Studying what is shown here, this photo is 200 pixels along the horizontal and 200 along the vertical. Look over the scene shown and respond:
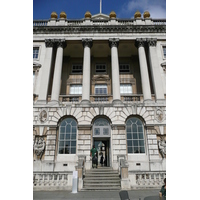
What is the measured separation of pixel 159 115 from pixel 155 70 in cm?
538

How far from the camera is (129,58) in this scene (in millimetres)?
22609

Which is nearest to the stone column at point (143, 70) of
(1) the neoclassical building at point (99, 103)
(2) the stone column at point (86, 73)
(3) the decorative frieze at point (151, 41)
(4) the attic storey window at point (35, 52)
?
(1) the neoclassical building at point (99, 103)

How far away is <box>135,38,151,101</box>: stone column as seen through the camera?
17.3 meters

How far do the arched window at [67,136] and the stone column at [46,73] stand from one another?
3295mm

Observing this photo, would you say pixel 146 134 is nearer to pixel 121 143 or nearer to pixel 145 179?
pixel 121 143

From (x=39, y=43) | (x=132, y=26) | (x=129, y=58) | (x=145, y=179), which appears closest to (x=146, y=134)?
(x=145, y=179)

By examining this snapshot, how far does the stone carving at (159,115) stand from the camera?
1606 centimetres

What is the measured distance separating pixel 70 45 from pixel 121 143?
1368 cm

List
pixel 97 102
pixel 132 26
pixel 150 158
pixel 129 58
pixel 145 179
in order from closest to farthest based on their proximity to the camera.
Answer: pixel 145 179, pixel 150 158, pixel 97 102, pixel 132 26, pixel 129 58

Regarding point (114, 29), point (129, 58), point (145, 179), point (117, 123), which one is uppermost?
point (114, 29)

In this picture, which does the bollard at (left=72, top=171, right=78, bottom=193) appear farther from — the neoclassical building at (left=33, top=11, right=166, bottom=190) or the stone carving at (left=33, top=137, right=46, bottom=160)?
the stone carving at (left=33, top=137, right=46, bottom=160)

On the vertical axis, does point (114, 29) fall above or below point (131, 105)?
above

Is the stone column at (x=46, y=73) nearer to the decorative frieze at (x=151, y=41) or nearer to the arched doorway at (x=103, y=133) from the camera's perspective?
the arched doorway at (x=103, y=133)

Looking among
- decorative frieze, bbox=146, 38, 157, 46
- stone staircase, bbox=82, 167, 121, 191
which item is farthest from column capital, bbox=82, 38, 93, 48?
stone staircase, bbox=82, 167, 121, 191
